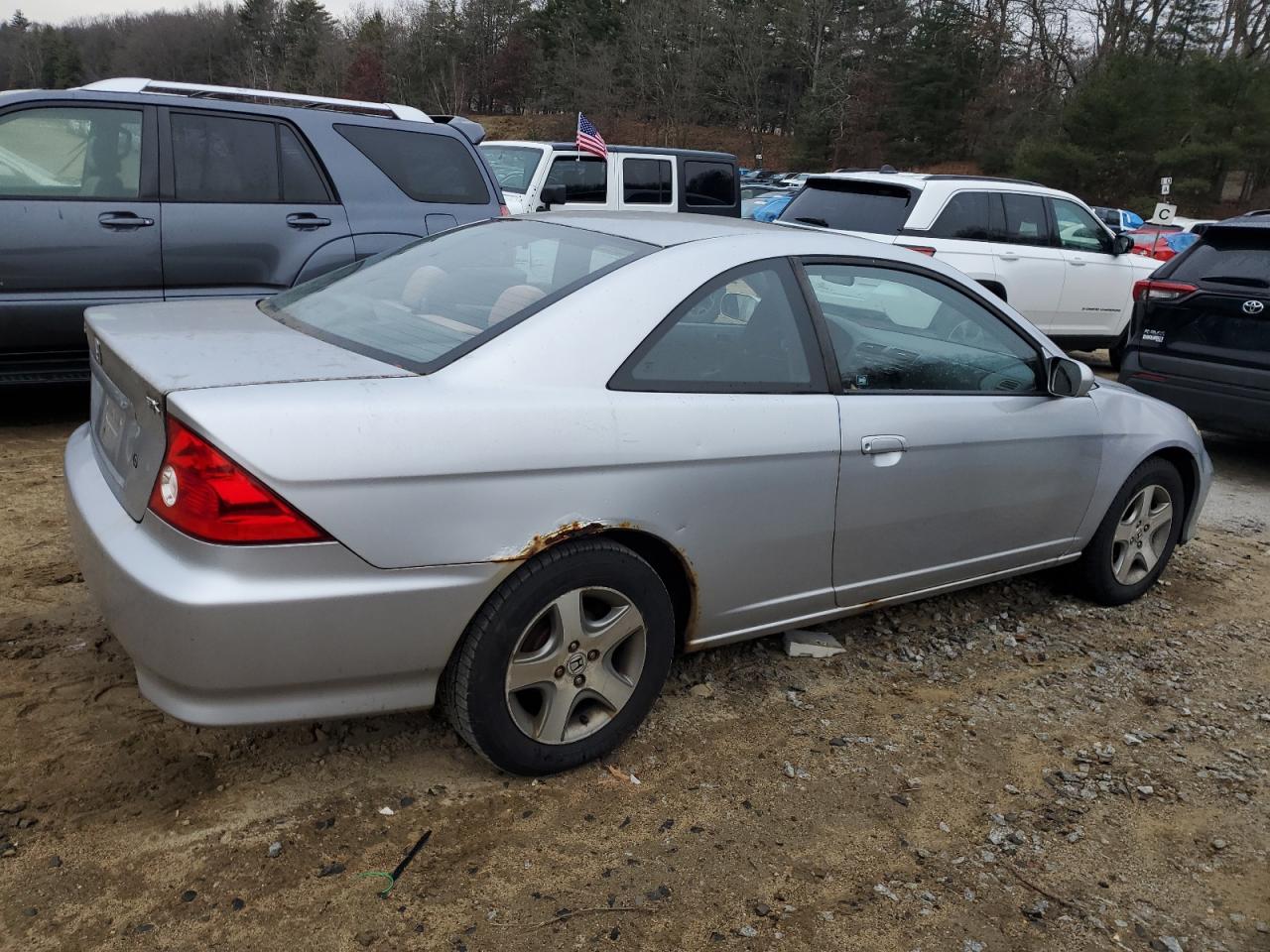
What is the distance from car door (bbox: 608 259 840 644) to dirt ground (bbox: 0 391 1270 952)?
0.45m

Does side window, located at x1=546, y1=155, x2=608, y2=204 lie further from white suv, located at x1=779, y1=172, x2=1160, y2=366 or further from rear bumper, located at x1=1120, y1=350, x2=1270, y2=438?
rear bumper, located at x1=1120, y1=350, x2=1270, y2=438

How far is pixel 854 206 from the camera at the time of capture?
28.3 feet

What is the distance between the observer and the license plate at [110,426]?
2.71m

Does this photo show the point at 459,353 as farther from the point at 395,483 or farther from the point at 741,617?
the point at 741,617

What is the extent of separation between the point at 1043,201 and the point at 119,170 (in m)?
7.66

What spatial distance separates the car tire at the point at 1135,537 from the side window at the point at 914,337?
2.69 feet

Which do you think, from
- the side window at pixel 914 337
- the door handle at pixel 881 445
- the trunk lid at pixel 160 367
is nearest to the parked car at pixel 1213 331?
the side window at pixel 914 337

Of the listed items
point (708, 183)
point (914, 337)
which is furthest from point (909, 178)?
point (914, 337)

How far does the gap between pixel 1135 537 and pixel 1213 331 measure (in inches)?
115

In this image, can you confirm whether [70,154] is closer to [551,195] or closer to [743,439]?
[743,439]

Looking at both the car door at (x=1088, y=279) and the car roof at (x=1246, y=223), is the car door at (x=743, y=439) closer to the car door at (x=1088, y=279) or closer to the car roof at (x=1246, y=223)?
the car roof at (x=1246, y=223)

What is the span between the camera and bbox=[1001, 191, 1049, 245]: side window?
923cm

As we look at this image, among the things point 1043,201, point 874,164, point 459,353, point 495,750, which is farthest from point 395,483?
point 874,164

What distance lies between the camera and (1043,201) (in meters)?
9.61
